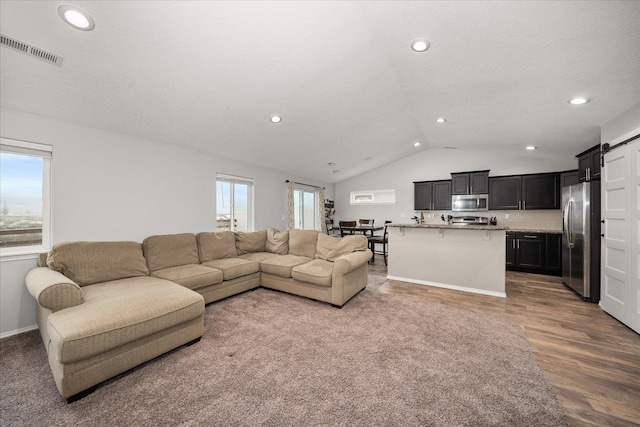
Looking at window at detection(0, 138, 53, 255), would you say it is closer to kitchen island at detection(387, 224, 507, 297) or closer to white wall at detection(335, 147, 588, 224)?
kitchen island at detection(387, 224, 507, 297)

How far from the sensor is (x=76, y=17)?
179 centimetres

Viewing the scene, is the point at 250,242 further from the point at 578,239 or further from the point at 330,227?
the point at 578,239

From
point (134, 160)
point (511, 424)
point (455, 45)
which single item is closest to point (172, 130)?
point (134, 160)

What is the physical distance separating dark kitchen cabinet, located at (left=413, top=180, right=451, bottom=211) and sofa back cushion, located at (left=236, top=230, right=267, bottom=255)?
433 cm

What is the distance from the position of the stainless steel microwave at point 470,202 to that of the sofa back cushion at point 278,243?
4.33 meters

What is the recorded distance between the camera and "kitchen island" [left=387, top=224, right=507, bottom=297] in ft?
12.6

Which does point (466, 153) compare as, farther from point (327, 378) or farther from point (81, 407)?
point (81, 407)

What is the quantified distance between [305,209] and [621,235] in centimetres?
613

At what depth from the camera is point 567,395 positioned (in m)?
1.74

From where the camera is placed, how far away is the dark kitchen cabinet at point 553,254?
16.4ft

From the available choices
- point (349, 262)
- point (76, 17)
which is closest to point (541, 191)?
point (349, 262)

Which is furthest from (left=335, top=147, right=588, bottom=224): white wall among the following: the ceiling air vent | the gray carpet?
the ceiling air vent

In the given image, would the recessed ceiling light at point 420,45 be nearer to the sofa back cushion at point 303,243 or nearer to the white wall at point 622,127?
the white wall at point 622,127

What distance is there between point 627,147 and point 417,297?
290 centimetres
